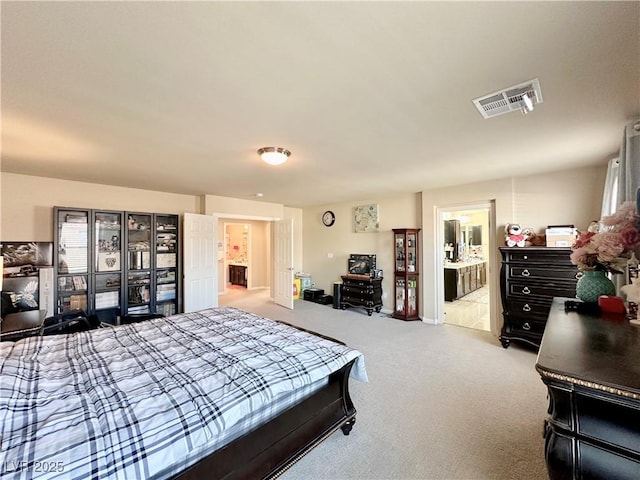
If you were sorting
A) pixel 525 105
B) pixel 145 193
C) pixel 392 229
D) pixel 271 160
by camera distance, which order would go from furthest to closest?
pixel 392 229, pixel 145 193, pixel 271 160, pixel 525 105

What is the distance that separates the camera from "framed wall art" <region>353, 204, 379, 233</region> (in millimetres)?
5809

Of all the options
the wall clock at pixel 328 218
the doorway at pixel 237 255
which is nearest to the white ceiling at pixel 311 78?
the wall clock at pixel 328 218

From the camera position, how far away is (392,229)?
215 inches

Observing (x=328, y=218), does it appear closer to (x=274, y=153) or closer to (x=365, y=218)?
(x=365, y=218)

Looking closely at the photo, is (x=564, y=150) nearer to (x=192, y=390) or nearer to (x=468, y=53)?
(x=468, y=53)

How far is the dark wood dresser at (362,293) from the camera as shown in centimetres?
550

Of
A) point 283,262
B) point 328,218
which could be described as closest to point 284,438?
point 283,262

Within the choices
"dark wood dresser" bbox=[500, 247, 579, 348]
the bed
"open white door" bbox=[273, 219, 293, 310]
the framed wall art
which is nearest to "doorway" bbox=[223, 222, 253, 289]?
"open white door" bbox=[273, 219, 293, 310]

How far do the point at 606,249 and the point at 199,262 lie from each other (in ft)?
17.4

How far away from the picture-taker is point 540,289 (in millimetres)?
3492

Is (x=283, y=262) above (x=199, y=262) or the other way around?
the other way around

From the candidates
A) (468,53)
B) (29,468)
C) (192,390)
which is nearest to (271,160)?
(468,53)

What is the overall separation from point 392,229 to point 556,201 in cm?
251

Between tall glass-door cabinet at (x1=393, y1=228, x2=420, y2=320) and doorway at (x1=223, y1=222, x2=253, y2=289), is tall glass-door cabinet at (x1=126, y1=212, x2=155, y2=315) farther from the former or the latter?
tall glass-door cabinet at (x1=393, y1=228, x2=420, y2=320)
